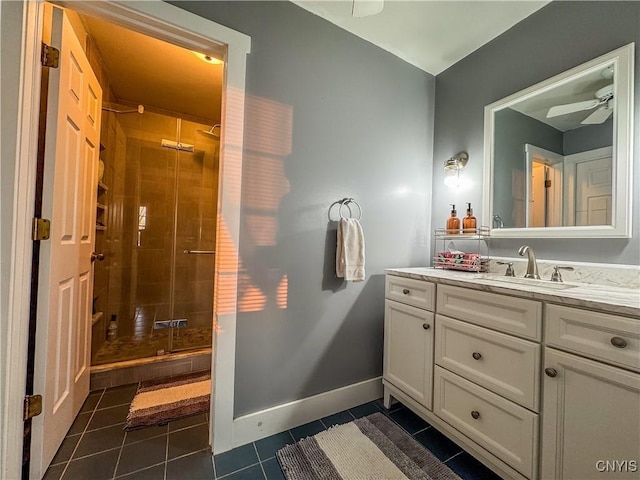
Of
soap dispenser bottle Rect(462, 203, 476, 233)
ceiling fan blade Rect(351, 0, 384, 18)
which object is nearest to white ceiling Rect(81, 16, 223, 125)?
ceiling fan blade Rect(351, 0, 384, 18)

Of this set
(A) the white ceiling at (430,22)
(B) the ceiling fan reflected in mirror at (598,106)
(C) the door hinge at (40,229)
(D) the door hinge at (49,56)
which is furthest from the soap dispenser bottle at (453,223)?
(D) the door hinge at (49,56)

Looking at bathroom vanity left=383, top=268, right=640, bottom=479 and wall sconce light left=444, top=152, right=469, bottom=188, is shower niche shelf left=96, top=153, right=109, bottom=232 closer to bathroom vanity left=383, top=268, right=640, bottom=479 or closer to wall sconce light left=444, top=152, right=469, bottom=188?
bathroom vanity left=383, top=268, right=640, bottom=479

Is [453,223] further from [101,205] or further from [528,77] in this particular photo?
[101,205]

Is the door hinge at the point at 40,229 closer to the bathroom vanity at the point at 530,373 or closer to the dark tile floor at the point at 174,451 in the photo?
the dark tile floor at the point at 174,451

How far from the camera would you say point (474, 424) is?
1236mm

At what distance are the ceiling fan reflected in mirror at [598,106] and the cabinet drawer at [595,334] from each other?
3.62 feet

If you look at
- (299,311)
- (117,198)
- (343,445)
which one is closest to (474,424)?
(343,445)

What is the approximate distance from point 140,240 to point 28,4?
6.62ft

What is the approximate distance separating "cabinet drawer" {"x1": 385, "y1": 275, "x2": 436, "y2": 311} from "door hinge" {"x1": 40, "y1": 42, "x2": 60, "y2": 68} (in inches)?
79.1

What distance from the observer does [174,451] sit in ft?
4.42

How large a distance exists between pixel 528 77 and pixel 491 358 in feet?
5.47

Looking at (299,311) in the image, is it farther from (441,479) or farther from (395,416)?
(441,479)

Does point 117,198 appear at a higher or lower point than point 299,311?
higher

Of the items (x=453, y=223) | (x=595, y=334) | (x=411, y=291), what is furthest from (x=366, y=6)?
(x=595, y=334)
